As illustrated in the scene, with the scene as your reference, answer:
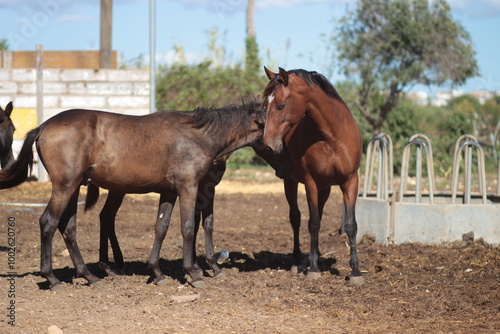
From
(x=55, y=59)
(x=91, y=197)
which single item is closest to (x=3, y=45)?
(x=55, y=59)

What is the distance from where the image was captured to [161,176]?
596 centimetres

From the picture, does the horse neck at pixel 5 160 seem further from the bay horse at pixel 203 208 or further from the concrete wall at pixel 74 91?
the concrete wall at pixel 74 91

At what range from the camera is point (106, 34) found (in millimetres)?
15727

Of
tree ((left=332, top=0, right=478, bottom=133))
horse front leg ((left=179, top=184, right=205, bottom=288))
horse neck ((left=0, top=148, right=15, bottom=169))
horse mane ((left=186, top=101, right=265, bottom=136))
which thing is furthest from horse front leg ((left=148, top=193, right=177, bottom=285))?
tree ((left=332, top=0, right=478, bottom=133))

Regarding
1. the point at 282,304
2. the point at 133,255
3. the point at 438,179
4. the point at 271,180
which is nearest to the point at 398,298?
Result: the point at 282,304

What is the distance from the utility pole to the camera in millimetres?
15438

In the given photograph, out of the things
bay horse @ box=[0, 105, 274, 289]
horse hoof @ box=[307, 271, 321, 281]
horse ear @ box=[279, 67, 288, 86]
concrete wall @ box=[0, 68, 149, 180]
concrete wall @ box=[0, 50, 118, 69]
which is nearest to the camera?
bay horse @ box=[0, 105, 274, 289]

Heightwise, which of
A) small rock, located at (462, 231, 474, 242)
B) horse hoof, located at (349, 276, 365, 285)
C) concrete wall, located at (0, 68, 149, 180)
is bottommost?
horse hoof, located at (349, 276, 365, 285)

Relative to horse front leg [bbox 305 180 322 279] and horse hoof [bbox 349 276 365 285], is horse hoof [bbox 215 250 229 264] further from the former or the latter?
horse hoof [bbox 349 276 365 285]

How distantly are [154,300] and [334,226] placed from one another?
5.14 metres

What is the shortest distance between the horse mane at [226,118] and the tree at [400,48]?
44.6ft

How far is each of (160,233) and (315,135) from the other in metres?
1.93

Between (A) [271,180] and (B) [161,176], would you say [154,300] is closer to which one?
(B) [161,176]

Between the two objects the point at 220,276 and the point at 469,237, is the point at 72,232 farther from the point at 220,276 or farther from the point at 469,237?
the point at 469,237
